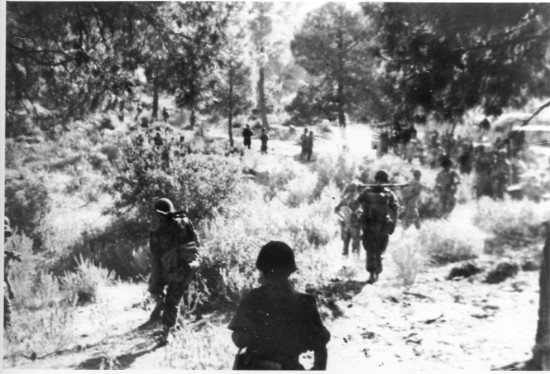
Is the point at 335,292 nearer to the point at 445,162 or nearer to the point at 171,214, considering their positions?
the point at 445,162

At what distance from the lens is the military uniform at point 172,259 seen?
3803mm

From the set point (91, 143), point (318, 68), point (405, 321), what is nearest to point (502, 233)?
point (405, 321)

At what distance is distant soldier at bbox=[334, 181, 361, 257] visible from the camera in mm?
5628

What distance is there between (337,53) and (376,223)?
87.2 inches

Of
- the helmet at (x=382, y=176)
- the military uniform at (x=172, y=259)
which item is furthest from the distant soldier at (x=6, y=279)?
the helmet at (x=382, y=176)

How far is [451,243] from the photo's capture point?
5895 mm

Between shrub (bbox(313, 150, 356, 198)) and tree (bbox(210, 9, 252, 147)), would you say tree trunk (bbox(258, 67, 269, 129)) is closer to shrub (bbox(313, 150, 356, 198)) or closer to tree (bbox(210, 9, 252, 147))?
tree (bbox(210, 9, 252, 147))

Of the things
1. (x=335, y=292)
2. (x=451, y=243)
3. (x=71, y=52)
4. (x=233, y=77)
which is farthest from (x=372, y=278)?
(x=71, y=52)

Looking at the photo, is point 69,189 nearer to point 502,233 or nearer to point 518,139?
point 518,139

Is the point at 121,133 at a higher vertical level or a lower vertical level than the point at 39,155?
higher

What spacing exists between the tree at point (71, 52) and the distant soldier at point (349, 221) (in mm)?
3397

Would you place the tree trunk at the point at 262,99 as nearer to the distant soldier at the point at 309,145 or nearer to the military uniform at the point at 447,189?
the distant soldier at the point at 309,145

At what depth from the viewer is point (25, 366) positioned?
3643mm

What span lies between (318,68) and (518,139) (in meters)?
2.40
